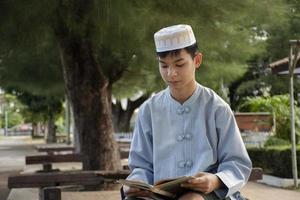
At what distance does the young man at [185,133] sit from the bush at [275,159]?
972 centimetres

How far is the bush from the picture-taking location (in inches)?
500

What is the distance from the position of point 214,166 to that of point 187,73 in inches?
17.5

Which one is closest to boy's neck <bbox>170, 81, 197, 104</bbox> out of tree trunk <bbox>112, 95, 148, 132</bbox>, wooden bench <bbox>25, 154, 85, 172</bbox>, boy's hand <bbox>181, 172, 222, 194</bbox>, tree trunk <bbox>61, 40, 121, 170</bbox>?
boy's hand <bbox>181, 172, 222, 194</bbox>

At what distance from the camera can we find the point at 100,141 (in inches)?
449

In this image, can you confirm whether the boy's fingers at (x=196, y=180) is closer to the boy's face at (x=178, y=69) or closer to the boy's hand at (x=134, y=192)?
the boy's hand at (x=134, y=192)

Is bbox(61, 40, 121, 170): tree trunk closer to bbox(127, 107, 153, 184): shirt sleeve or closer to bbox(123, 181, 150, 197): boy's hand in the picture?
bbox(127, 107, 153, 184): shirt sleeve

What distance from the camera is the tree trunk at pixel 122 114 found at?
112 ft

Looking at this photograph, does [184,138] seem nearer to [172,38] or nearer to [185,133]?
[185,133]

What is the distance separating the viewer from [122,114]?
35.7 m

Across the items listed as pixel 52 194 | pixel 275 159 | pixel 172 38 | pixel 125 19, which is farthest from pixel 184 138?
pixel 275 159

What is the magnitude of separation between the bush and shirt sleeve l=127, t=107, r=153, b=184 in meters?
9.70

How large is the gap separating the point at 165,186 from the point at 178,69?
1.84 ft

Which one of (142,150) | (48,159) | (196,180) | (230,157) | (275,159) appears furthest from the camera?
(275,159)

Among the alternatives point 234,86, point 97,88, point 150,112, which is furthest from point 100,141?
point 234,86
